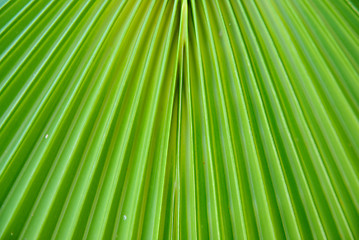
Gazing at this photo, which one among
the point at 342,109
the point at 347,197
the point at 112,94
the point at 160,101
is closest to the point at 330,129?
the point at 342,109

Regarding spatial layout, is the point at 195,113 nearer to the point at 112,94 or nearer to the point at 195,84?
the point at 195,84

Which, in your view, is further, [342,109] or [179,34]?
[179,34]

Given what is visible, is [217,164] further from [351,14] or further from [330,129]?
[351,14]

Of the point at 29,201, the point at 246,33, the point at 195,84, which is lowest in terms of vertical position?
the point at 29,201

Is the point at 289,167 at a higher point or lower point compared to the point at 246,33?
lower

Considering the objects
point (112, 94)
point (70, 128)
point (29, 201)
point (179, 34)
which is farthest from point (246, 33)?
point (29, 201)

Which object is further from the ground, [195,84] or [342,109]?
[195,84]
